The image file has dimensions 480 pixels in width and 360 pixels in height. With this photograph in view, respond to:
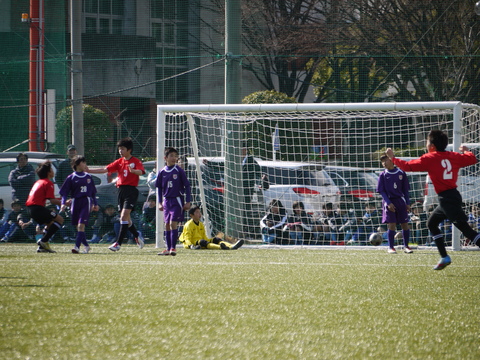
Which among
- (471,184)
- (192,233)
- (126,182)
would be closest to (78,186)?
(126,182)

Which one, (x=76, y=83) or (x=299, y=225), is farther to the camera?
(x=76, y=83)

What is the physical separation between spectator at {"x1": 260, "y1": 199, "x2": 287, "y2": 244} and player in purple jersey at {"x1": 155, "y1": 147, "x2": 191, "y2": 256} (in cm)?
305

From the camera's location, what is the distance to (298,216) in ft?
41.7

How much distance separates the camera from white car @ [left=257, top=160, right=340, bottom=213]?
42.6ft

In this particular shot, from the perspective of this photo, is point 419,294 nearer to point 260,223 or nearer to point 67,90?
point 260,223

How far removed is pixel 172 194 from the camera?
9.73 metres

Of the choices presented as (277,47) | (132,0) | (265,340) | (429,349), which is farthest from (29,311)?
(277,47)

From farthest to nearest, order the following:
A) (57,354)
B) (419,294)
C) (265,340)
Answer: (419,294) < (265,340) < (57,354)

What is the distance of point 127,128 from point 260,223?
5.69 metres

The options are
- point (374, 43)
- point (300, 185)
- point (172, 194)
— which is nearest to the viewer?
point (172, 194)

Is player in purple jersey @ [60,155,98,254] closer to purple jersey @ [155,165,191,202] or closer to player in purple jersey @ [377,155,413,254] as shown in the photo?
purple jersey @ [155,165,191,202]

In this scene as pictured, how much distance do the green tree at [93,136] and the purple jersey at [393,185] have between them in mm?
7500

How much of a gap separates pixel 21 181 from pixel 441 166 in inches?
355

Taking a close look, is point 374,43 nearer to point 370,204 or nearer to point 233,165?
point 370,204
